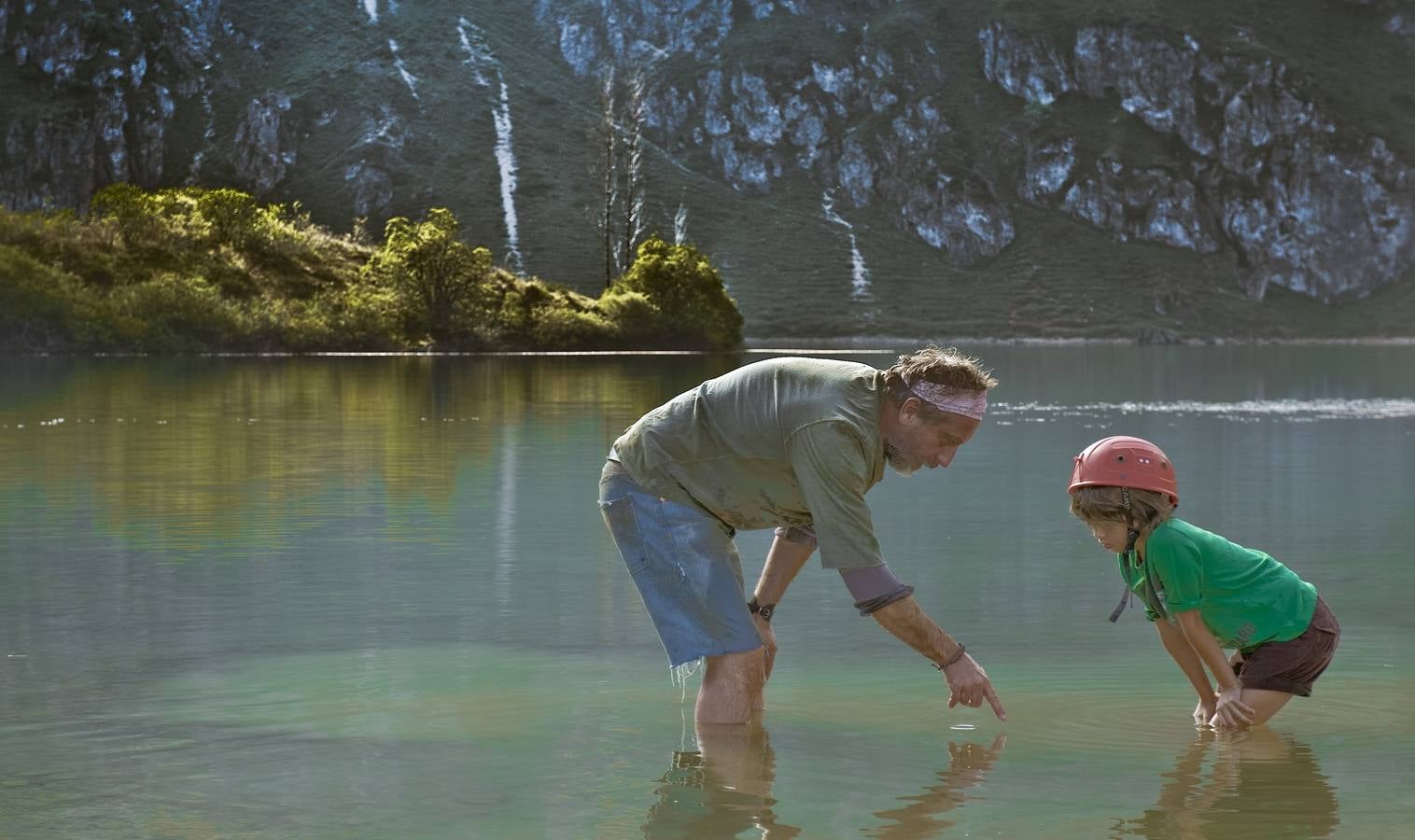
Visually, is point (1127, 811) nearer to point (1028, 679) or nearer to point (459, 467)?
point (1028, 679)

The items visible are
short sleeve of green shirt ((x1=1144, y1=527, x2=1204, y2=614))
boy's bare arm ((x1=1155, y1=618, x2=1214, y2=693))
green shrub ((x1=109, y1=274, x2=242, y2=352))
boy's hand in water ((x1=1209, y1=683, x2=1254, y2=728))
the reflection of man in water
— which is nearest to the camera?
the reflection of man in water

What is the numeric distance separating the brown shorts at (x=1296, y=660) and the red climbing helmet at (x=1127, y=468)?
0.86 m

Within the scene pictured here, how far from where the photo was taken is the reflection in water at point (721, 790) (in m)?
5.70

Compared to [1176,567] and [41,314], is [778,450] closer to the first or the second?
[1176,567]

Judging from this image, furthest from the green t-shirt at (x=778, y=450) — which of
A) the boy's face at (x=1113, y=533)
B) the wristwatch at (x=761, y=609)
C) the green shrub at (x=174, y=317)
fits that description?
the green shrub at (x=174, y=317)

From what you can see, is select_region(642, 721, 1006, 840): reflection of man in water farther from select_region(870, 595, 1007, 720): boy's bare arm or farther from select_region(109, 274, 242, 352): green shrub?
select_region(109, 274, 242, 352): green shrub

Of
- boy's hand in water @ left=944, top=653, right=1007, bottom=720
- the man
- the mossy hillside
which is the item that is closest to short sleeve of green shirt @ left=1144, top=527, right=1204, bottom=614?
the man

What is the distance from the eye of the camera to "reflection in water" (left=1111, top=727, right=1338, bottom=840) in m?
5.75

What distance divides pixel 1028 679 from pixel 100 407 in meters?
24.8

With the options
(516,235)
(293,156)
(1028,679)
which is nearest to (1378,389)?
(1028,679)

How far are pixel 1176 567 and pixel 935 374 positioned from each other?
55.6 inches

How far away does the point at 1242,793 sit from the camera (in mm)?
6238

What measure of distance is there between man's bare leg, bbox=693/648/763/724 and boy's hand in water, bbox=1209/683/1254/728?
1.81 m

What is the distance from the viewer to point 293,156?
194250 millimetres
